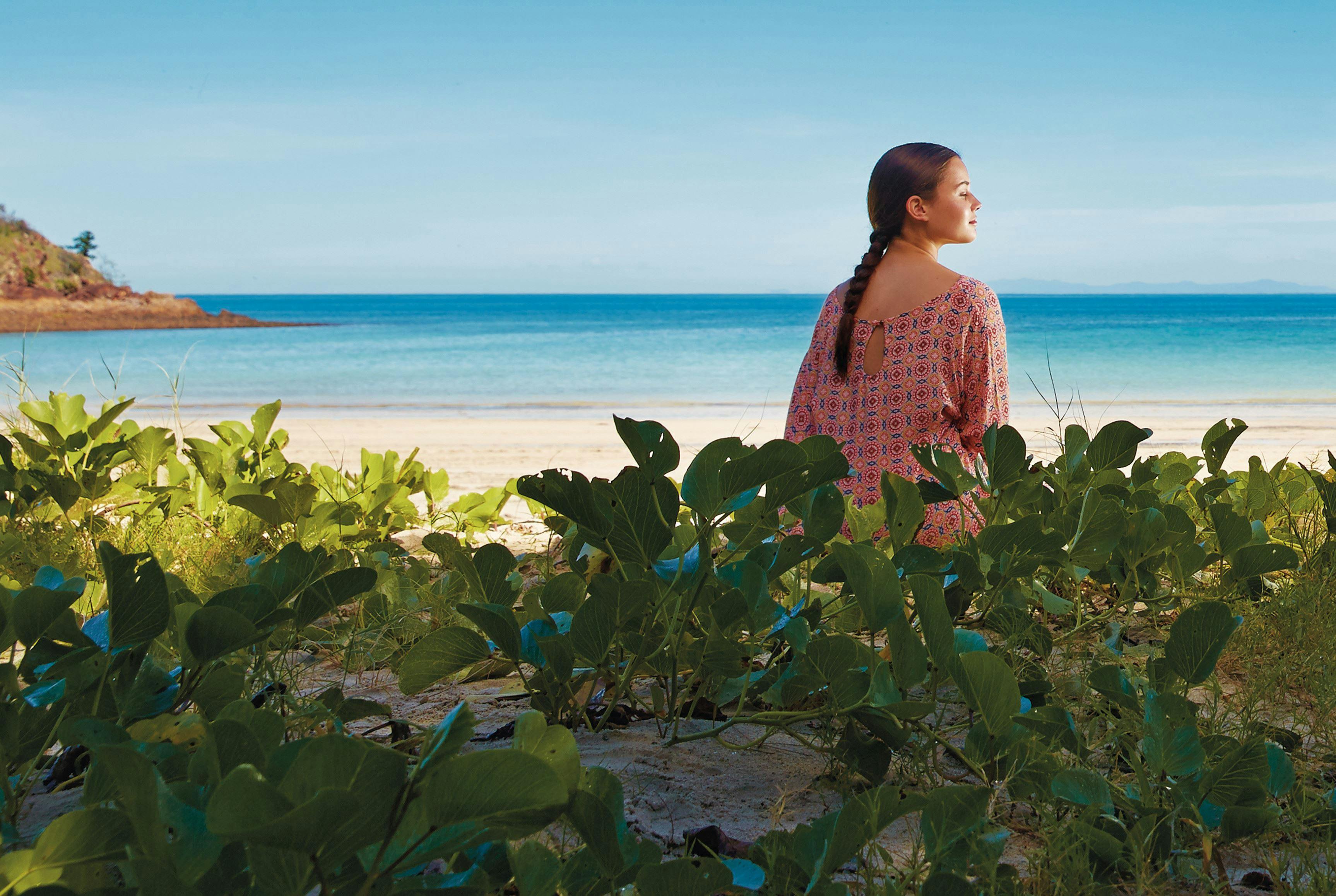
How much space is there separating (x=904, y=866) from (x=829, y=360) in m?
2.25

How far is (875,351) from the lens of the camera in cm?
309

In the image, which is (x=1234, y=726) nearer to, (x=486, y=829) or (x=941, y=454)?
(x=941, y=454)

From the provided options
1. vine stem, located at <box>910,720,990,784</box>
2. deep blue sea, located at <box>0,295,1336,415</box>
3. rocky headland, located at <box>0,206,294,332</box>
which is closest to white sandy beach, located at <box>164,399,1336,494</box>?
deep blue sea, located at <box>0,295,1336,415</box>

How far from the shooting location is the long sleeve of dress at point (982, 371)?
9.64 feet

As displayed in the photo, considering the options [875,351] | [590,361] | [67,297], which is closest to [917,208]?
[875,351]

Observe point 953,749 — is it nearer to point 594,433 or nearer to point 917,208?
point 917,208

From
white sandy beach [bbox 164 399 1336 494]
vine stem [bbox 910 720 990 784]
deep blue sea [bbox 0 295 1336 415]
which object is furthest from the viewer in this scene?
deep blue sea [bbox 0 295 1336 415]

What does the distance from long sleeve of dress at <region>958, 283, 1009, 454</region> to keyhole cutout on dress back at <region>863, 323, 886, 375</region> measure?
0.25m

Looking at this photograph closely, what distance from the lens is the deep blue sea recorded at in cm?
1611

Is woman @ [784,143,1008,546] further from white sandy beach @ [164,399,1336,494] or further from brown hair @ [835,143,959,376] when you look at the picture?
white sandy beach @ [164,399,1336,494]

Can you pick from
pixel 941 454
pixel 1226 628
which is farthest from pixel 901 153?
pixel 1226 628

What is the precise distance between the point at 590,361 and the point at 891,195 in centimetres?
2486

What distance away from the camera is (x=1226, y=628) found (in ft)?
3.76

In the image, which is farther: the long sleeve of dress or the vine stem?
the long sleeve of dress
